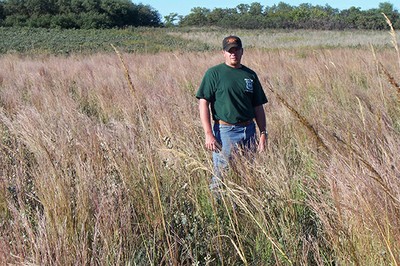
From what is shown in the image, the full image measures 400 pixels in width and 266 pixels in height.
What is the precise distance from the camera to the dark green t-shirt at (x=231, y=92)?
3838 mm

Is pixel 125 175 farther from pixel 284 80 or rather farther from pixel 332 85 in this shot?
pixel 284 80

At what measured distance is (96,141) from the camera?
3.53 metres

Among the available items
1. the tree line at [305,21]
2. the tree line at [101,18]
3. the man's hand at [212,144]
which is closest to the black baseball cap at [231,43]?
the man's hand at [212,144]

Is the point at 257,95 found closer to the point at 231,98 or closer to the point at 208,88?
the point at 231,98

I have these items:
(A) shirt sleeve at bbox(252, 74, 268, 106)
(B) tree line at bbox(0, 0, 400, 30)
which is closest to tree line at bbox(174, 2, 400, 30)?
(B) tree line at bbox(0, 0, 400, 30)

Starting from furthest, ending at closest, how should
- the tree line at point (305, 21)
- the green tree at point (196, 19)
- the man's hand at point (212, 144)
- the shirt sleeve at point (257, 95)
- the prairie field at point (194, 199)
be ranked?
the green tree at point (196, 19) → the tree line at point (305, 21) → the shirt sleeve at point (257, 95) → the man's hand at point (212, 144) → the prairie field at point (194, 199)

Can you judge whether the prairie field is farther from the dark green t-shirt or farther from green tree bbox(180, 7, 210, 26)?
green tree bbox(180, 7, 210, 26)

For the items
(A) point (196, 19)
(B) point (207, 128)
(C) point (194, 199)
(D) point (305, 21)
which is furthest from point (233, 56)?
(A) point (196, 19)

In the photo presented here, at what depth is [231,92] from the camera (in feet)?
12.6

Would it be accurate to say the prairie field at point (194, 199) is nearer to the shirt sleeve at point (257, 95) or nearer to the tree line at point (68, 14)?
the shirt sleeve at point (257, 95)

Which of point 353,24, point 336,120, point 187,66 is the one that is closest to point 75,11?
A: point 353,24

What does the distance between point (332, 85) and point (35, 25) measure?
52.4m

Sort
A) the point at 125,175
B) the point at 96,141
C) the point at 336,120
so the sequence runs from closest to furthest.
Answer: the point at 125,175 < the point at 96,141 < the point at 336,120

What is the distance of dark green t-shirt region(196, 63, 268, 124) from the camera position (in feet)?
12.6
